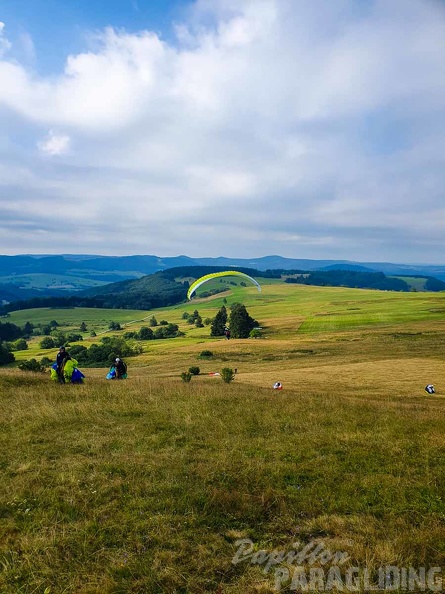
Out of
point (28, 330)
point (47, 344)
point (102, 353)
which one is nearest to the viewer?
point (102, 353)

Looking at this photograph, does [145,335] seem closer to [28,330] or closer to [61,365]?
[28,330]

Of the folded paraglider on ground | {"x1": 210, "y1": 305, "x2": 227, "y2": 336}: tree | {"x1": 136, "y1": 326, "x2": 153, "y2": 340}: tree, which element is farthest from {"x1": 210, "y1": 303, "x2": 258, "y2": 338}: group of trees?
the folded paraglider on ground

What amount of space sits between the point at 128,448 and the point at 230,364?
4955 cm

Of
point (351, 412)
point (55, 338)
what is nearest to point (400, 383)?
point (351, 412)

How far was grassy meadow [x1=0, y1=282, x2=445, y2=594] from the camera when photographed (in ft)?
18.8

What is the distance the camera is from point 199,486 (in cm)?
817

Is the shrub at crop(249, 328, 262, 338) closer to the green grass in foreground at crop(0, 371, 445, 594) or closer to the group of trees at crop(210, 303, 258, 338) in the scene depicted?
the group of trees at crop(210, 303, 258, 338)

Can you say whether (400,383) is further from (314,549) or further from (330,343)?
(330,343)

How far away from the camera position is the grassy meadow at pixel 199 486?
5723mm

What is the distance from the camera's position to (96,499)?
7.54m

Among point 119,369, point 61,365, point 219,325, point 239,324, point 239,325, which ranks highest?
point 61,365

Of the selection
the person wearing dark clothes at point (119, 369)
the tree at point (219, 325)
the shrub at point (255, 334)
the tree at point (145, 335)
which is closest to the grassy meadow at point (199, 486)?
the person wearing dark clothes at point (119, 369)

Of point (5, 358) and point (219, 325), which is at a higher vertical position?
point (219, 325)

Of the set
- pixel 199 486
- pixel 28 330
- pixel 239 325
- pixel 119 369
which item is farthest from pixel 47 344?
pixel 199 486
